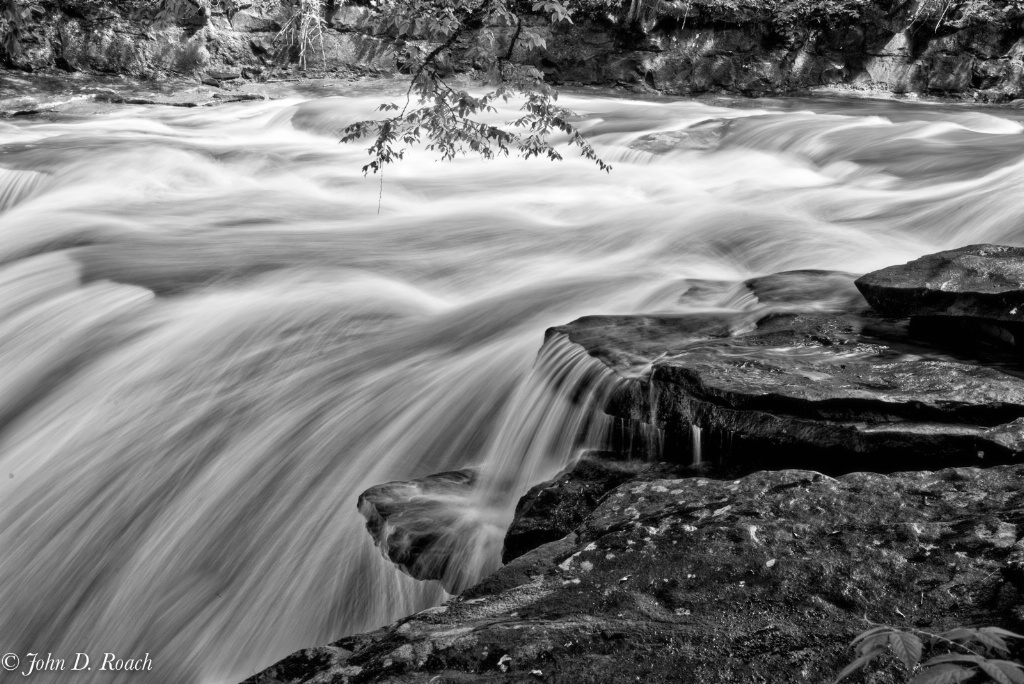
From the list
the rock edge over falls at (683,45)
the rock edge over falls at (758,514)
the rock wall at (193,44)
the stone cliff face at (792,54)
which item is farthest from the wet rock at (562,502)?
the stone cliff face at (792,54)

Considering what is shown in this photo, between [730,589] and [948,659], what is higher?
[948,659]

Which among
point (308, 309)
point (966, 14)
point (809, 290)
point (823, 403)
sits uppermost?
point (966, 14)

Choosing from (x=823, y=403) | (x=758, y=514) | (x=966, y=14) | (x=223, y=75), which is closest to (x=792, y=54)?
(x=966, y=14)

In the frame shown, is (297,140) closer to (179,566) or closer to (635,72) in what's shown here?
(635,72)

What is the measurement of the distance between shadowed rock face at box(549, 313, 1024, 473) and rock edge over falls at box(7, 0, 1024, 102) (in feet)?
35.3

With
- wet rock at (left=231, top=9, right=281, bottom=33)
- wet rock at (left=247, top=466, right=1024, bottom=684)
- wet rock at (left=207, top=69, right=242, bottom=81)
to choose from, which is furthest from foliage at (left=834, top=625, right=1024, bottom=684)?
wet rock at (left=231, top=9, right=281, bottom=33)

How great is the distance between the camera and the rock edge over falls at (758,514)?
180 cm

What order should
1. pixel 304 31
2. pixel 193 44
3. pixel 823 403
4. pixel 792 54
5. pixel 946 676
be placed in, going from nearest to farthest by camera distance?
pixel 946 676 < pixel 823 403 < pixel 193 44 < pixel 304 31 < pixel 792 54

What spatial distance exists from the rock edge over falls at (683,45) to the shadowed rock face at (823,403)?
10758 mm

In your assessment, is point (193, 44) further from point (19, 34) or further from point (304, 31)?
point (19, 34)

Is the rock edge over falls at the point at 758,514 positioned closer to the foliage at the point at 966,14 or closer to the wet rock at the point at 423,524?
the wet rock at the point at 423,524

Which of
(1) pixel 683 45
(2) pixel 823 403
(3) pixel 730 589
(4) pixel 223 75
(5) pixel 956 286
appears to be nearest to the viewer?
(3) pixel 730 589

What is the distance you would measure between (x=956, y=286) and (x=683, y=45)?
11.2 meters

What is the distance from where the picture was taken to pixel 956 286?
3.49 m
